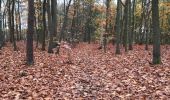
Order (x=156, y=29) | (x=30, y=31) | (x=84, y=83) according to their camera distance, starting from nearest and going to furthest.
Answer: (x=84, y=83), (x=156, y=29), (x=30, y=31)

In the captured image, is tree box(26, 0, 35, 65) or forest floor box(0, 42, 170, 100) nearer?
forest floor box(0, 42, 170, 100)

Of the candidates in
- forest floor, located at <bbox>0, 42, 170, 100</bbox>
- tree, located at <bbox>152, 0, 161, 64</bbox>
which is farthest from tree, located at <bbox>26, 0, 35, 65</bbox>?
tree, located at <bbox>152, 0, 161, 64</bbox>

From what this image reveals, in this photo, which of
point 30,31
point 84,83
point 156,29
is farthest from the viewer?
point 30,31

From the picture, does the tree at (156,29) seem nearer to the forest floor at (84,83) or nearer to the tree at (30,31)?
the forest floor at (84,83)

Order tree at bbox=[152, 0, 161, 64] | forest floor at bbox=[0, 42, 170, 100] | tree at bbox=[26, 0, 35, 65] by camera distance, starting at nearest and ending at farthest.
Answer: forest floor at bbox=[0, 42, 170, 100] → tree at bbox=[152, 0, 161, 64] → tree at bbox=[26, 0, 35, 65]

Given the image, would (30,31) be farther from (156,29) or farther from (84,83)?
(156,29)

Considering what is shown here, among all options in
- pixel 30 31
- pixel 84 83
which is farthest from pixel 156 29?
pixel 30 31

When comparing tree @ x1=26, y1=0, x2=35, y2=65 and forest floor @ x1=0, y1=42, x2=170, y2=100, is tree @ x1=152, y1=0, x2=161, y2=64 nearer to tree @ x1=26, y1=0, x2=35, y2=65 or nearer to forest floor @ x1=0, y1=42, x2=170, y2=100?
forest floor @ x1=0, y1=42, x2=170, y2=100

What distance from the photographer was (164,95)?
10.1m

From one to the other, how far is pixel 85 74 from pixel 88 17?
44940 mm

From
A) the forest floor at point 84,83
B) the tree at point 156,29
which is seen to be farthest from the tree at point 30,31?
the tree at point 156,29

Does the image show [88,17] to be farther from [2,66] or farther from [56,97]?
[56,97]

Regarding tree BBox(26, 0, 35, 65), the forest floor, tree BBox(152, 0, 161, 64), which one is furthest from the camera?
tree BBox(26, 0, 35, 65)

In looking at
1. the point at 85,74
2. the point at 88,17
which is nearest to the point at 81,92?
the point at 85,74
